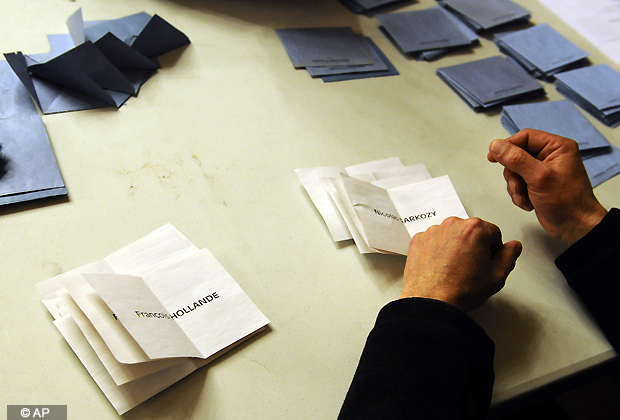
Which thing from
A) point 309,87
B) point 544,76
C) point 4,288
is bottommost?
point 4,288

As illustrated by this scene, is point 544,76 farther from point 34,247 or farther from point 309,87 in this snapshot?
point 34,247

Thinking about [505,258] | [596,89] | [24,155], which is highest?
[596,89]

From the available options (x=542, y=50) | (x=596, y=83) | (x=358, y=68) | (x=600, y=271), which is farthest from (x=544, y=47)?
(x=600, y=271)

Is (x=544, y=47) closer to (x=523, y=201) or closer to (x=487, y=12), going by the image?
(x=487, y=12)

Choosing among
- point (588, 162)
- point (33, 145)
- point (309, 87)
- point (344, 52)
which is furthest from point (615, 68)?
point (33, 145)

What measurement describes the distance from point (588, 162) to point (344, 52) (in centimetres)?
64

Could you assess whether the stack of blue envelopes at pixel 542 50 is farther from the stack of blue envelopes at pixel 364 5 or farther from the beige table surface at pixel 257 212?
the stack of blue envelopes at pixel 364 5

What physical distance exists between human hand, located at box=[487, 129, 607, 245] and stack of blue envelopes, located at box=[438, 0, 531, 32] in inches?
26.7

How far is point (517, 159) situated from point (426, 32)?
2.14ft

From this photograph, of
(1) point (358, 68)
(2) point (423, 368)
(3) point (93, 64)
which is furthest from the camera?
(1) point (358, 68)

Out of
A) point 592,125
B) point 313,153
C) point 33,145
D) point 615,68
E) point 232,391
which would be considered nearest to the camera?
point 232,391

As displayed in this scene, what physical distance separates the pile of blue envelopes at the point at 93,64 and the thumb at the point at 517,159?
75 cm

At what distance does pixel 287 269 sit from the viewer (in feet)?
2.36

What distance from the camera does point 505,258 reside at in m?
0.69
